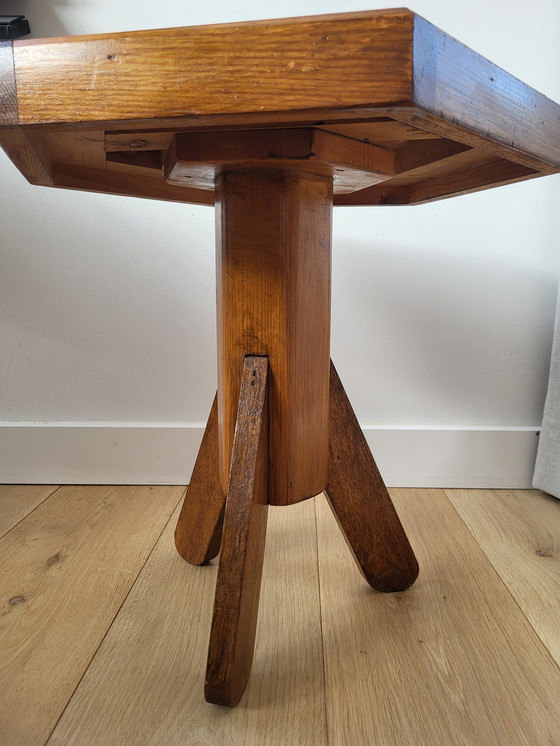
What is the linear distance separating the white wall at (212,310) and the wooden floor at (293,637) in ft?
0.71

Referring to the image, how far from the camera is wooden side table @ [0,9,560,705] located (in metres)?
0.39

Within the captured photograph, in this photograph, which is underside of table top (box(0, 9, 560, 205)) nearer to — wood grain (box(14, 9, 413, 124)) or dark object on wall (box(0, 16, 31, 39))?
wood grain (box(14, 9, 413, 124))

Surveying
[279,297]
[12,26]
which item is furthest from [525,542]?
[12,26]

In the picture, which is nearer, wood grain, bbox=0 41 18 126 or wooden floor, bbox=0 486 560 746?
wood grain, bbox=0 41 18 126

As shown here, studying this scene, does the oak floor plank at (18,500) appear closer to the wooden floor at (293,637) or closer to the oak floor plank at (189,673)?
the wooden floor at (293,637)

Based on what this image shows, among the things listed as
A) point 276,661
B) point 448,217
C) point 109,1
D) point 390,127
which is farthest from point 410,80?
point 109,1

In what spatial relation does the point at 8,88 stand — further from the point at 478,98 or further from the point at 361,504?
the point at 361,504

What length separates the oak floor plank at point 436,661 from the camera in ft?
1.77

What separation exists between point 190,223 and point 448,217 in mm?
480

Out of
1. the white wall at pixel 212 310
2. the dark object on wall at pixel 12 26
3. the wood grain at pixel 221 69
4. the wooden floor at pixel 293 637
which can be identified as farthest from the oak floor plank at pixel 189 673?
the dark object on wall at pixel 12 26

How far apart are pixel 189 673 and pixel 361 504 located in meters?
0.28

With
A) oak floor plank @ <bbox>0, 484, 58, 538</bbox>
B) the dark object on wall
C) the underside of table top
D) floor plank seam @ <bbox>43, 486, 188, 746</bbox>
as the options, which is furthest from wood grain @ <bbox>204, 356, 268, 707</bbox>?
the dark object on wall

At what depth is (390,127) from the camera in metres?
0.54

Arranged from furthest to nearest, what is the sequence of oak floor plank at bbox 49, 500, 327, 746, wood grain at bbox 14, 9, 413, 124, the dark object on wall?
the dark object on wall < oak floor plank at bbox 49, 500, 327, 746 < wood grain at bbox 14, 9, 413, 124
